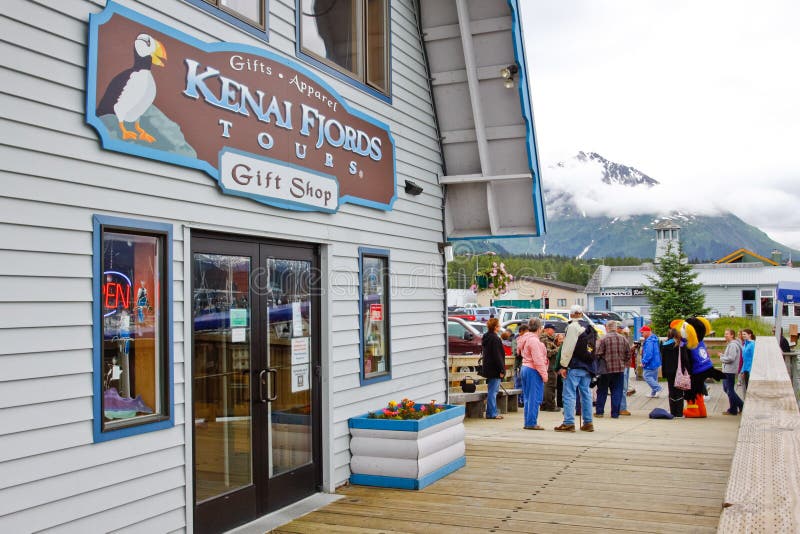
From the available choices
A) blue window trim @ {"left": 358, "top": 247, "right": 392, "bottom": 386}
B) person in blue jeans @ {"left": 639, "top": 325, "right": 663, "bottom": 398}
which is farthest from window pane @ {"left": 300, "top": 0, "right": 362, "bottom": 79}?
person in blue jeans @ {"left": 639, "top": 325, "right": 663, "bottom": 398}

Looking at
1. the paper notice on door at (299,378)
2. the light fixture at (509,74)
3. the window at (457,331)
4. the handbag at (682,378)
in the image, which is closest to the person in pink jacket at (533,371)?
the handbag at (682,378)

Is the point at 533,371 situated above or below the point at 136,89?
below

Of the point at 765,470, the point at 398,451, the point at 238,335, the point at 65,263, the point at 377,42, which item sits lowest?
the point at 398,451

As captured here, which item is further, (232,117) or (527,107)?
(527,107)

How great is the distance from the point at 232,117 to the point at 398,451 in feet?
11.5

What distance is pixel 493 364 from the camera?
526 inches

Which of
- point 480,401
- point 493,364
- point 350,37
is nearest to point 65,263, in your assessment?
point 350,37

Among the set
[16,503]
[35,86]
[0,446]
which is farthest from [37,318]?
[35,86]

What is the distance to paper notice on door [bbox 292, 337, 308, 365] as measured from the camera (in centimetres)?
716

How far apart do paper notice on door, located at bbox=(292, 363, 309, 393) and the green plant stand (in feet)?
3.11

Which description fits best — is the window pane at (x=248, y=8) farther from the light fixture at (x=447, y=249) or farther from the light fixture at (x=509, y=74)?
the light fixture at (x=447, y=249)

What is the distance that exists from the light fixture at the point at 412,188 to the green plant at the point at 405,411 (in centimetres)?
259

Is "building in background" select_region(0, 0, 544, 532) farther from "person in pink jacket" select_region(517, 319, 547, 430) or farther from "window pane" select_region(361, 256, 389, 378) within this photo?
"person in pink jacket" select_region(517, 319, 547, 430)

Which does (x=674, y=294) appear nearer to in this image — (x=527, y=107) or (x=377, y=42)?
(x=527, y=107)
